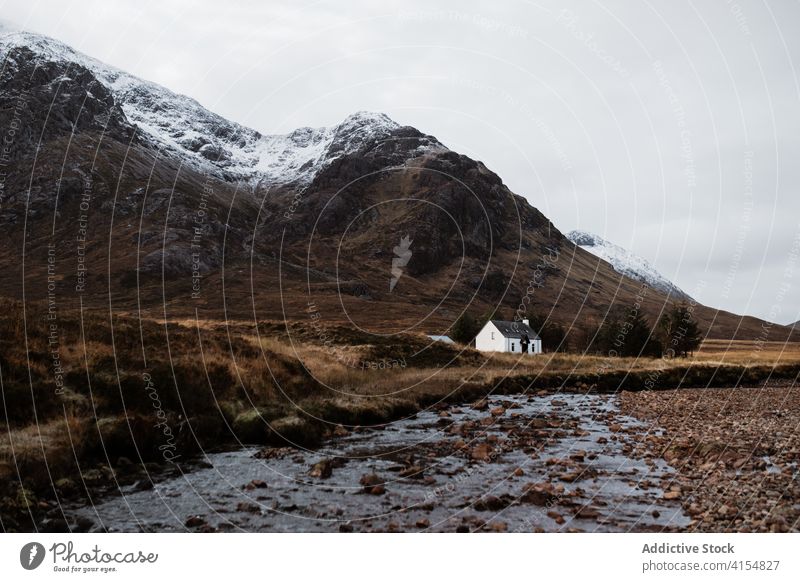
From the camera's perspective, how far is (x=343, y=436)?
24.0 meters

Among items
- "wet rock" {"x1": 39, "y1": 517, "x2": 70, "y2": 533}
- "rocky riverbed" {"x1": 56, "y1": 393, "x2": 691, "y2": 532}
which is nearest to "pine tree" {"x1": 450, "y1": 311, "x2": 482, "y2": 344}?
"rocky riverbed" {"x1": 56, "y1": 393, "x2": 691, "y2": 532}

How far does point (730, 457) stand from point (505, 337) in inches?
2730

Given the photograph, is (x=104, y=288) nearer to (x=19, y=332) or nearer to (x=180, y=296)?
(x=180, y=296)

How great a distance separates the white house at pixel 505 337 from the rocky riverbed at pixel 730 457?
165ft

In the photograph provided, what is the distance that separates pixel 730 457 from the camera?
1841 centimetres

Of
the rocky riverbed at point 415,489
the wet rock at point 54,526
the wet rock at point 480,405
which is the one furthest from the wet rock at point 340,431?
the wet rock at point 54,526

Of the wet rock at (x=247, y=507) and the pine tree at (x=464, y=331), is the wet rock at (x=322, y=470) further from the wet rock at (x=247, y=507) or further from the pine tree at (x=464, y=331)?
the pine tree at (x=464, y=331)

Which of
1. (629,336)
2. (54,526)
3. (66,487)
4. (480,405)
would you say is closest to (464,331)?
(629,336)

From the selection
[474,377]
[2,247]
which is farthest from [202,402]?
[2,247]

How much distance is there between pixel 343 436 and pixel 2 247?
18989 centimetres

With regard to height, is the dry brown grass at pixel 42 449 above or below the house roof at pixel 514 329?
below

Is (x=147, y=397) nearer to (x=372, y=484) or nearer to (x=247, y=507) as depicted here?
(x=247, y=507)

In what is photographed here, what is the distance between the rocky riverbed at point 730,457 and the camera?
12828mm

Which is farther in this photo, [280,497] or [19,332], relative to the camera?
[19,332]
